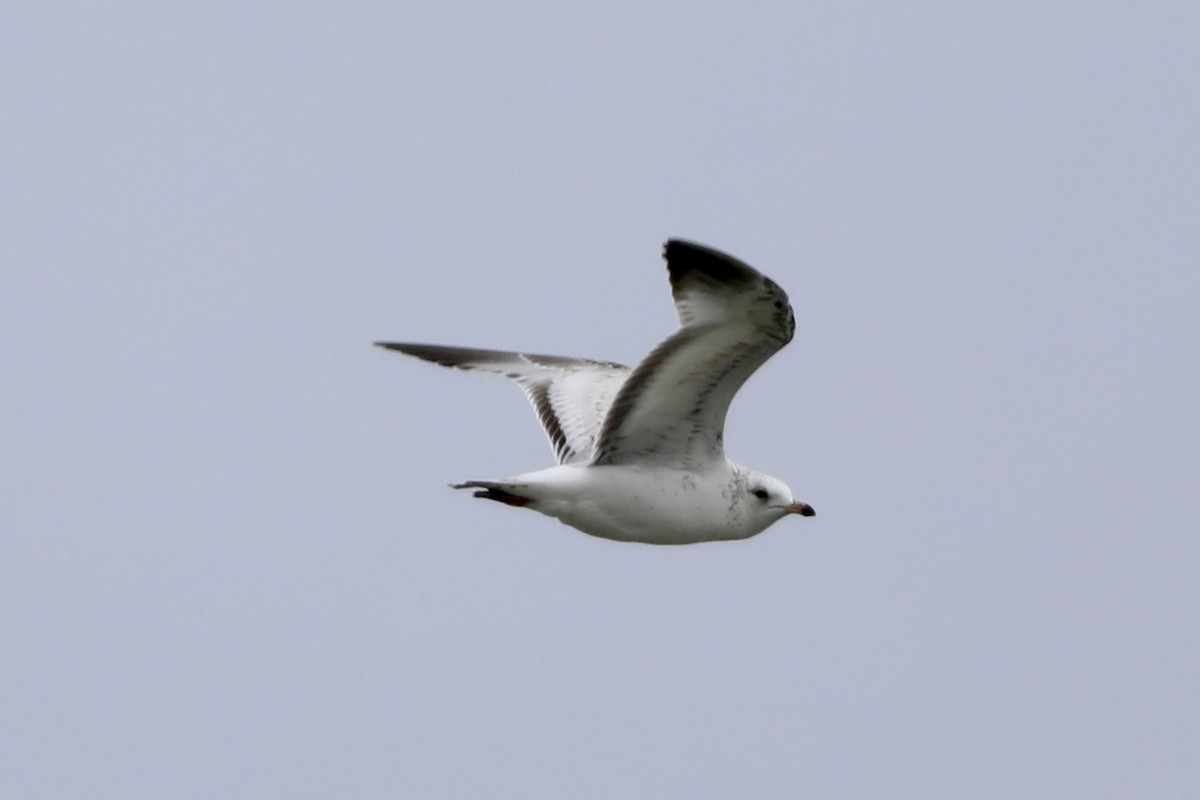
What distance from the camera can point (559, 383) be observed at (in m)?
17.2

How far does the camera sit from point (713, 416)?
14570mm

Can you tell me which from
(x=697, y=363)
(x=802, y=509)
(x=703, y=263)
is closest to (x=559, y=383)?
(x=802, y=509)

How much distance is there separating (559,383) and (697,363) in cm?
337

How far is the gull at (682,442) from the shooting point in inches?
521

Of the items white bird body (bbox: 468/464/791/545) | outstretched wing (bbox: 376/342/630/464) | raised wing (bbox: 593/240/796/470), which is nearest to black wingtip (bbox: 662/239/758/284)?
raised wing (bbox: 593/240/796/470)

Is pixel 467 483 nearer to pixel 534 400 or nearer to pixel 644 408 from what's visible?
pixel 644 408

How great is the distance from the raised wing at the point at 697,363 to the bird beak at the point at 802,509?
3.02 feet

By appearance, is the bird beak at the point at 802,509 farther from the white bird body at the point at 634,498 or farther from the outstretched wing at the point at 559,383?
the outstretched wing at the point at 559,383

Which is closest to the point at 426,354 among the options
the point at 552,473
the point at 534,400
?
the point at 534,400

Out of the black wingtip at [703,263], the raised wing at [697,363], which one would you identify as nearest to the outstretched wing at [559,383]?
the raised wing at [697,363]

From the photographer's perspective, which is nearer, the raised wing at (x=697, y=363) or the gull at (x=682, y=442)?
the raised wing at (x=697, y=363)

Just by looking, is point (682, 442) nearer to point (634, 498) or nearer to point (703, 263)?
point (634, 498)

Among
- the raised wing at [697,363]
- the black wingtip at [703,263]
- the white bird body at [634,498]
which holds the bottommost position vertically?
the white bird body at [634,498]

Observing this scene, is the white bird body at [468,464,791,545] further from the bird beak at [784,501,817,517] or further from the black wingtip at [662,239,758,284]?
the black wingtip at [662,239,758,284]
